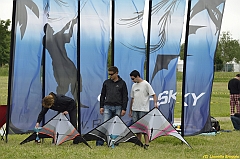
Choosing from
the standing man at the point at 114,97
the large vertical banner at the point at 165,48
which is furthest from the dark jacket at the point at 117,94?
the large vertical banner at the point at 165,48

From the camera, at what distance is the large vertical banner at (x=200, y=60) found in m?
12.0

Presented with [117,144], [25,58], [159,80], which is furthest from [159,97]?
[25,58]

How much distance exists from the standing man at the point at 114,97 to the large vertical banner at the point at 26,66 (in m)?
1.53

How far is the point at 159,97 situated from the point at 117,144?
5.77ft

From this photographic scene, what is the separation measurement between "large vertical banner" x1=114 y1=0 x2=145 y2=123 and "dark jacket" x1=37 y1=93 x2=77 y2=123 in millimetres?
1401

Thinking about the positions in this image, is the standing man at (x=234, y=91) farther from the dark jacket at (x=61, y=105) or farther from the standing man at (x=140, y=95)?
the dark jacket at (x=61, y=105)

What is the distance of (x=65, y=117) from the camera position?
11.1m

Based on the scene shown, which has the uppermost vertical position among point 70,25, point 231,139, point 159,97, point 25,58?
point 70,25

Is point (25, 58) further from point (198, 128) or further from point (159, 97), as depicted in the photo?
point (198, 128)

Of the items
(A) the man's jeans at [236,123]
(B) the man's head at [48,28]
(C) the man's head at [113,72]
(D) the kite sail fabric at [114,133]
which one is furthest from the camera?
(A) the man's jeans at [236,123]

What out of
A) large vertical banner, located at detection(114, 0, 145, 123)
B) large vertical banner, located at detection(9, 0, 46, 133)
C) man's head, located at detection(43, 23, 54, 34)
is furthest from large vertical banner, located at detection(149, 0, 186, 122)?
large vertical banner, located at detection(9, 0, 46, 133)

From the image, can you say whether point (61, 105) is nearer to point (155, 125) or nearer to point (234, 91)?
point (155, 125)

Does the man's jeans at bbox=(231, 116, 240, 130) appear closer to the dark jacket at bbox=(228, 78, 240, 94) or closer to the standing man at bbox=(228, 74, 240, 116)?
the standing man at bbox=(228, 74, 240, 116)

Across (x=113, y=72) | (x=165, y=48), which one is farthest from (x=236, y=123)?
(x=113, y=72)
